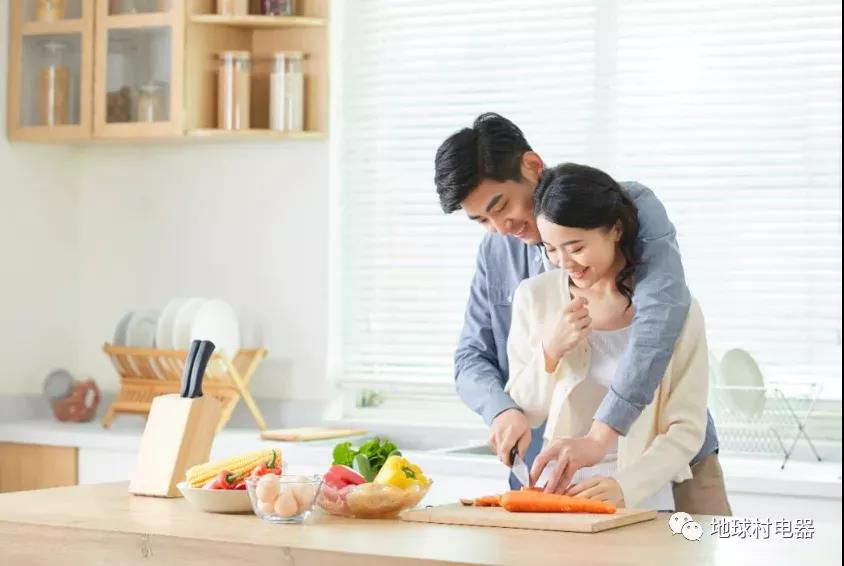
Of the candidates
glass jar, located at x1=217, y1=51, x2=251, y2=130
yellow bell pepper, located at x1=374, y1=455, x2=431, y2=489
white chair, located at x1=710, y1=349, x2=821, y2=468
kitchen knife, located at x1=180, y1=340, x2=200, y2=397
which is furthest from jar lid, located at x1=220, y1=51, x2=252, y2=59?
yellow bell pepper, located at x1=374, y1=455, x2=431, y2=489

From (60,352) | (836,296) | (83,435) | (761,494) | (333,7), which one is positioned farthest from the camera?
(60,352)

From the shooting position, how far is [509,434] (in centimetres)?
239

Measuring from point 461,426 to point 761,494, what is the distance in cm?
109

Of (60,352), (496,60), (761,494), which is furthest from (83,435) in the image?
(761,494)

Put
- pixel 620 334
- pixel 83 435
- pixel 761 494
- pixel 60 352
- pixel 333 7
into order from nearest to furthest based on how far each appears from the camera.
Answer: pixel 620 334 → pixel 761 494 → pixel 83 435 → pixel 333 7 → pixel 60 352

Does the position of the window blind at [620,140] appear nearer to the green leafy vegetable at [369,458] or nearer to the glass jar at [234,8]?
the glass jar at [234,8]

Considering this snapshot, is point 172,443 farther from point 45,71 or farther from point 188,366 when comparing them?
point 45,71

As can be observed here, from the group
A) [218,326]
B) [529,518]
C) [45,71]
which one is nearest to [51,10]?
[45,71]

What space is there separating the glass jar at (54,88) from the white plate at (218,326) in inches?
30.6

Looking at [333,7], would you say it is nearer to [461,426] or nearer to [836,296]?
[461,426]

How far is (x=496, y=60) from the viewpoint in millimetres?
4105

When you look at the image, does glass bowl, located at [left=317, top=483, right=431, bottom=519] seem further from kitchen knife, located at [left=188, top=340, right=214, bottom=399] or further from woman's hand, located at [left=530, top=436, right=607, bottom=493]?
kitchen knife, located at [left=188, top=340, right=214, bottom=399]

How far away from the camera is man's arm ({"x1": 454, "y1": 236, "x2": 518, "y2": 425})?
101 inches

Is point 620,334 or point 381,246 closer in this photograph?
point 620,334
